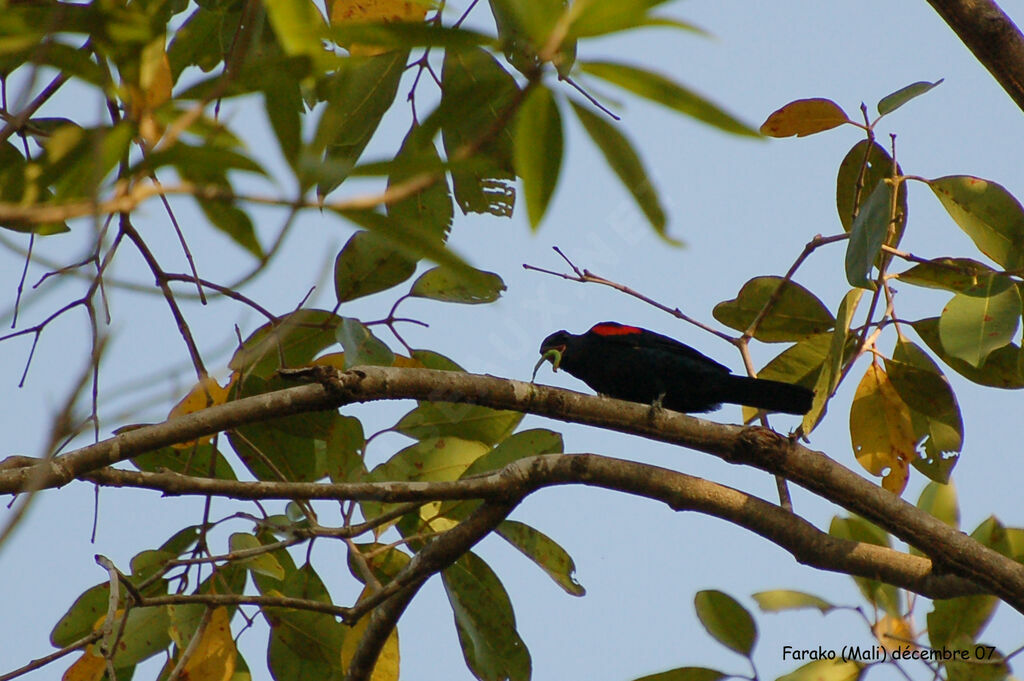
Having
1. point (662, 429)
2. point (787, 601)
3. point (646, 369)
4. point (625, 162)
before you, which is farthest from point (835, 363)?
point (646, 369)

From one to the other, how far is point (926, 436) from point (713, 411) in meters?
1.53

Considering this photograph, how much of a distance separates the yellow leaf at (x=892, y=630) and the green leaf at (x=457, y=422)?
1.49 m

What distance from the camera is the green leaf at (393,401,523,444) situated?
10.5 feet

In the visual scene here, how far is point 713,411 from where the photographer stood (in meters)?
4.79

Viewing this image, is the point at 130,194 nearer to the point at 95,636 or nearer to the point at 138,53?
the point at 138,53

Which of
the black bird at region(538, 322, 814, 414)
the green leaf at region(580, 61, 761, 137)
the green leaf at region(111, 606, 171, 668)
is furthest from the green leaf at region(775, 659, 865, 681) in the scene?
the green leaf at region(580, 61, 761, 137)

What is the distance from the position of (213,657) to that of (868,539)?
7.49 feet

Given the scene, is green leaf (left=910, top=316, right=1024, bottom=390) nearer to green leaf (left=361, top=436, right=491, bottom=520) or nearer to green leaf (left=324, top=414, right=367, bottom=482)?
green leaf (left=361, top=436, right=491, bottom=520)

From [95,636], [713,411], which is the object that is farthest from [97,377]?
[713,411]

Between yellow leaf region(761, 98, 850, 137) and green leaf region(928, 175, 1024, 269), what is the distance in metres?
0.41

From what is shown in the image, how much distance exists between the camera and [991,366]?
310 cm

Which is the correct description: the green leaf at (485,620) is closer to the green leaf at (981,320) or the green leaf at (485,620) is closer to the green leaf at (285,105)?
the green leaf at (981,320)

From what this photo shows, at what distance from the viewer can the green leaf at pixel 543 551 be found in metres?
3.16

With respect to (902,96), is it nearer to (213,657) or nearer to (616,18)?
(616,18)
